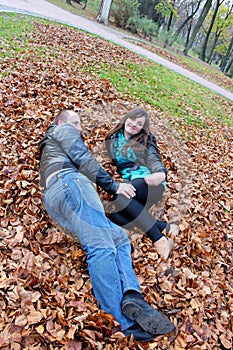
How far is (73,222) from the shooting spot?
265cm

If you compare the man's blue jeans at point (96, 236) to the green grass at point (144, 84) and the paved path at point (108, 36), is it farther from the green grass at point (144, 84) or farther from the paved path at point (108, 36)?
the paved path at point (108, 36)

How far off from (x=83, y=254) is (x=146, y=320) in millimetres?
891

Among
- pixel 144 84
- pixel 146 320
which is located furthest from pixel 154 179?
pixel 144 84

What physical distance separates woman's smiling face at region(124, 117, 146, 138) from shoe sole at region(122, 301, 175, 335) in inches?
82.1

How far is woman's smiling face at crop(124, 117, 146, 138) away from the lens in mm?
3633

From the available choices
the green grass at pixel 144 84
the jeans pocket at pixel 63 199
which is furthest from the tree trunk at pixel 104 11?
the jeans pocket at pixel 63 199

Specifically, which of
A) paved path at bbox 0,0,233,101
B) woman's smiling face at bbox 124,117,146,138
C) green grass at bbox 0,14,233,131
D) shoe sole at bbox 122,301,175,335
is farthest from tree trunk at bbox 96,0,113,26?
shoe sole at bbox 122,301,175,335

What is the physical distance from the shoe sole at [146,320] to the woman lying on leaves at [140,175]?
93 cm

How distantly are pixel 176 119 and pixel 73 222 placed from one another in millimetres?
4837

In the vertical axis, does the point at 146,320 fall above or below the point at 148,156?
below

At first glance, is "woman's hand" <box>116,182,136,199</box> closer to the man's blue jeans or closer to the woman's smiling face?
the man's blue jeans

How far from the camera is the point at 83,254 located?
2.84 meters

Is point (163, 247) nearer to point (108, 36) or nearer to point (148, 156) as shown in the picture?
point (148, 156)

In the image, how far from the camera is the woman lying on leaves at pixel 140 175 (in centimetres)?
313
